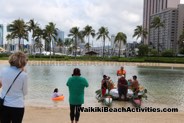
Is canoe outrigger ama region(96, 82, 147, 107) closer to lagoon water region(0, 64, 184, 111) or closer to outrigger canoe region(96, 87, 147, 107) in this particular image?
outrigger canoe region(96, 87, 147, 107)

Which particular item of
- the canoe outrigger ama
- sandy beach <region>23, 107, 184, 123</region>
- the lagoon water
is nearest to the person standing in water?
sandy beach <region>23, 107, 184, 123</region>

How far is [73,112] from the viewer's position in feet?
30.6

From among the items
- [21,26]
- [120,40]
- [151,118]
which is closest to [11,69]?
[151,118]

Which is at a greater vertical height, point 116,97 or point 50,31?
point 50,31

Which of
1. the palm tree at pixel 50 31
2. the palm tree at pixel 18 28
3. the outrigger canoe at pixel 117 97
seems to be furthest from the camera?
the palm tree at pixel 50 31

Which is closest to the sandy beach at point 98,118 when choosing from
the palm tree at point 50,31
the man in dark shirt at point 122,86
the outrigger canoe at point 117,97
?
the outrigger canoe at point 117,97

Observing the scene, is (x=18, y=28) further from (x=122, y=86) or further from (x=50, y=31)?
(x=122, y=86)

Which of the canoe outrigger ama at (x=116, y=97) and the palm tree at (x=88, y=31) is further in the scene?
the palm tree at (x=88, y=31)

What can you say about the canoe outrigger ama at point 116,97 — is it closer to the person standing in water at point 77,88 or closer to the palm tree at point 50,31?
the person standing in water at point 77,88

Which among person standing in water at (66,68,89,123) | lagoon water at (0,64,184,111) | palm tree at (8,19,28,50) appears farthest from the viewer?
palm tree at (8,19,28,50)

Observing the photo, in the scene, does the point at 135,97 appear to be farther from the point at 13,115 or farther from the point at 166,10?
the point at 166,10

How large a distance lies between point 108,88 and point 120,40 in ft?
362

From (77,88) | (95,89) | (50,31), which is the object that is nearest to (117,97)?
(95,89)

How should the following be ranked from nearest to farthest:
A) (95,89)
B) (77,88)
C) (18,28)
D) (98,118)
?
1. (77,88)
2. (98,118)
3. (95,89)
4. (18,28)
